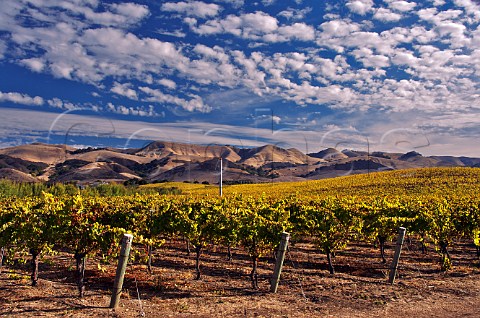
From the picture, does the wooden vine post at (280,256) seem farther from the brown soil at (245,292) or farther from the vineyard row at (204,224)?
the vineyard row at (204,224)

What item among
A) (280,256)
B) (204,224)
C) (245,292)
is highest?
(204,224)

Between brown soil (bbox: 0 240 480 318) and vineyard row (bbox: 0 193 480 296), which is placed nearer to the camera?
brown soil (bbox: 0 240 480 318)

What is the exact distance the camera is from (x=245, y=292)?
36.9 ft

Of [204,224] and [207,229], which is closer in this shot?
[207,229]

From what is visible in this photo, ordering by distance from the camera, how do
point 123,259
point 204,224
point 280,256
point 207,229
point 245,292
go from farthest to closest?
point 204,224 < point 207,229 < point 245,292 < point 280,256 < point 123,259

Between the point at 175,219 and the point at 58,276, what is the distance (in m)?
4.25

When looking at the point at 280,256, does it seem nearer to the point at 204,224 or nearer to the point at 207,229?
the point at 207,229

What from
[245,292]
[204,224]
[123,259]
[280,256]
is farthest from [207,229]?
[123,259]

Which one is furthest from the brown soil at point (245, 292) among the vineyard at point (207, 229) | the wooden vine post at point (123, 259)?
the wooden vine post at point (123, 259)

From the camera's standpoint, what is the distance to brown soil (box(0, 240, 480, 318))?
9445 millimetres

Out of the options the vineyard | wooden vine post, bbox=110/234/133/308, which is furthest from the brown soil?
wooden vine post, bbox=110/234/133/308

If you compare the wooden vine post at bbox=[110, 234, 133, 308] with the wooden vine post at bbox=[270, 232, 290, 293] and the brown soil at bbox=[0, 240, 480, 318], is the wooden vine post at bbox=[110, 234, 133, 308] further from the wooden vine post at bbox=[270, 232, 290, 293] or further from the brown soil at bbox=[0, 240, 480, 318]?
the wooden vine post at bbox=[270, 232, 290, 293]

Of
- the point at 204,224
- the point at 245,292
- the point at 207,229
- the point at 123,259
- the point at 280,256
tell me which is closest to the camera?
the point at 123,259

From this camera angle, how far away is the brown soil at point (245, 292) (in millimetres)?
9445
